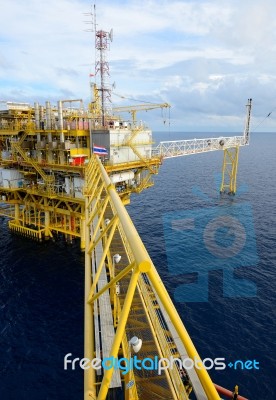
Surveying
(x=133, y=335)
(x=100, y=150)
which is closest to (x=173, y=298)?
(x=100, y=150)

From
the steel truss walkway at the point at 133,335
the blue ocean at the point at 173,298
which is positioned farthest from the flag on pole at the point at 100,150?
the steel truss walkway at the point at 133,335

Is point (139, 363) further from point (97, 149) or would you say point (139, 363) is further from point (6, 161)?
point (6, 161)

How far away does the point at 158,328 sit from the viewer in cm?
1023

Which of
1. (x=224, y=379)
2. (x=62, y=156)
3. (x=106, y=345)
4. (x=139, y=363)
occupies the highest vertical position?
(x=62, y=156)

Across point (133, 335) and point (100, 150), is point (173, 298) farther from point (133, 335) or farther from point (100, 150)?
point (133, 335)

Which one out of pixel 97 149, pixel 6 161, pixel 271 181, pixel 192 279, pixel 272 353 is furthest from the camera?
pixel 271 181

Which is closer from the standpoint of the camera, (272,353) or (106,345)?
(106,345)

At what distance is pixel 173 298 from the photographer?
100 ft

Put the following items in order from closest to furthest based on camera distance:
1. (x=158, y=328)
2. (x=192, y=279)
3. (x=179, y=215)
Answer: (x=158, y=328) → (x=192, y=279) → (x=179, y=215)

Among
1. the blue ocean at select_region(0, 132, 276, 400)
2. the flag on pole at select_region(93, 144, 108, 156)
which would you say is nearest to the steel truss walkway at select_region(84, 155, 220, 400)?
the blue ocean at select_region(0, 132, 276, 400)

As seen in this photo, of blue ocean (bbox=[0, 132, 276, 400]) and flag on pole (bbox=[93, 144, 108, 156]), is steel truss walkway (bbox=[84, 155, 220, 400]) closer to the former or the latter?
blue ocean (bbox=[0, 132, 276, 400])

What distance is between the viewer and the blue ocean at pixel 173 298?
2216cm

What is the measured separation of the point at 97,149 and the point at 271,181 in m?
68.9

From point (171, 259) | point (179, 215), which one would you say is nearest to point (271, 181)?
point (179, 215)
